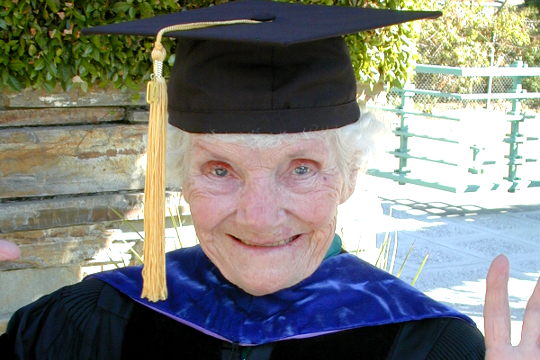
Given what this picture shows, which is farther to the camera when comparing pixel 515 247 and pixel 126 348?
pixel 515 247

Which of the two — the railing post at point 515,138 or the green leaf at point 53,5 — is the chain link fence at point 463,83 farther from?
the green leaf at point 53,5

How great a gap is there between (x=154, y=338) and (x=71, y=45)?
5.83 feet

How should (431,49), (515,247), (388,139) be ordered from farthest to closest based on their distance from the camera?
(431,49) < (515,247) < (388,139)

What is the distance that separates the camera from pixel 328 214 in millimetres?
1752

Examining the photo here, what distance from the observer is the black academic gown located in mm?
1701

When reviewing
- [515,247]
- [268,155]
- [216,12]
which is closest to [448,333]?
[268,155]

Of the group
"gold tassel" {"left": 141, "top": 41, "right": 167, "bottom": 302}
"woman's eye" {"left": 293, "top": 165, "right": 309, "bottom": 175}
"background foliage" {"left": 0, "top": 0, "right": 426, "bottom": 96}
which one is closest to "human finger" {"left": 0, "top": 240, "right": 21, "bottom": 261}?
"gold tassel" {"left": 141, "top": 41, "right": 167, "bottom": 302}

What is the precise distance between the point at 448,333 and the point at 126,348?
0.80 meters

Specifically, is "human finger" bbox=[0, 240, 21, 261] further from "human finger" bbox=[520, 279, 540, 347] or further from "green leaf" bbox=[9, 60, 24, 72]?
"green leaf" bbox=[9, 60, 24, 72]

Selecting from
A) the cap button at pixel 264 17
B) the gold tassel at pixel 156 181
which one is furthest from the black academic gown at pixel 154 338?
the cap button at pixel 264 17

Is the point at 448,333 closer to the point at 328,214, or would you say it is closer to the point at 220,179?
the point at 328,214

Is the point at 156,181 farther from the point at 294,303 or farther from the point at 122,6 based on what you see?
the point at 122,6

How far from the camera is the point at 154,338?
1.84 metres

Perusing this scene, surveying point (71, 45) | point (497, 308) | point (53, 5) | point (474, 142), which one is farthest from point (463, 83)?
point (497, 308)
